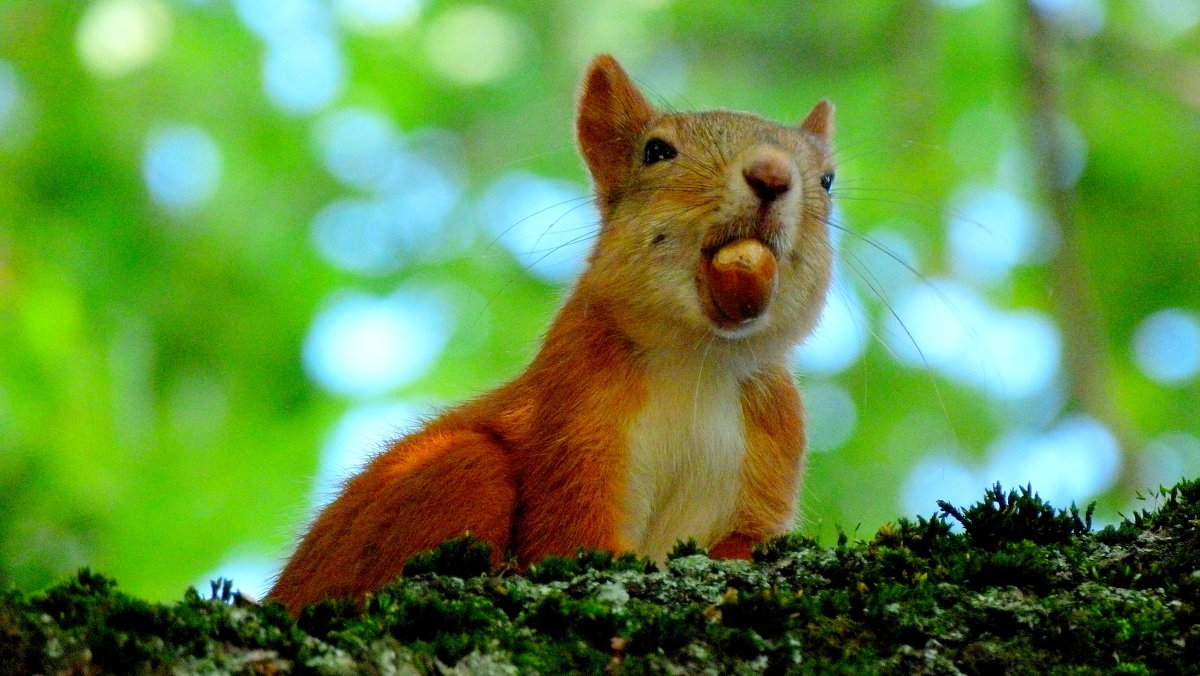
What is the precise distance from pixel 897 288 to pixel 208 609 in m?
6.07

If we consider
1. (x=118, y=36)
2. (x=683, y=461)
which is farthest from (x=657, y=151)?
(x=118, y=36)

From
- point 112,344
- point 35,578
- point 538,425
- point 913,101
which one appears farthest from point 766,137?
point 112,344

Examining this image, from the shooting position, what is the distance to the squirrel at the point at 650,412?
3324mm

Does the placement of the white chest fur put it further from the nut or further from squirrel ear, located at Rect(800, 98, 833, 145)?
squirrel ear, located at Rect(800, 98, 833, 145)

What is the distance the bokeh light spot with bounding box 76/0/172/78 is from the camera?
722 cm

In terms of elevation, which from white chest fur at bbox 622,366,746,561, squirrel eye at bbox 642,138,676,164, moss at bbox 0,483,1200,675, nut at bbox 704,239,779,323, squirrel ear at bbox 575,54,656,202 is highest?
squirrel ear at bbox 575,54,656,202

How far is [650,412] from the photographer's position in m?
3.57

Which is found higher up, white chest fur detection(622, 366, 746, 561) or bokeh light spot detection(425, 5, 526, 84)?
bokeh light spot detection(425, 5, 526, 84)

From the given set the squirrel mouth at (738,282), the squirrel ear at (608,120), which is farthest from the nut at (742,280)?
the squirrel ear at (608,120)

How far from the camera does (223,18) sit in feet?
26.1

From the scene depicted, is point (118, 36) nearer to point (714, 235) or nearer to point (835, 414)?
point (835, 414)

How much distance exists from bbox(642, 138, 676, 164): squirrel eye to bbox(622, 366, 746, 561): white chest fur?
70 cm

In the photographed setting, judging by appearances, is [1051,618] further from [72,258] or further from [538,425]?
[72,258]

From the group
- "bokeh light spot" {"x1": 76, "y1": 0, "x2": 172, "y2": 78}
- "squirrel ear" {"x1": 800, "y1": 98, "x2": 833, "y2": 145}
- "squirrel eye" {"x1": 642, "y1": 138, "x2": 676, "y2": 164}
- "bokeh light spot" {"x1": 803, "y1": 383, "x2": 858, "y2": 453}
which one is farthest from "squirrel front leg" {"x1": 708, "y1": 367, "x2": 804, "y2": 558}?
"bokeh light spot" {"x1": 76, "y1": 0, "x2": 172, "y2": 78}
